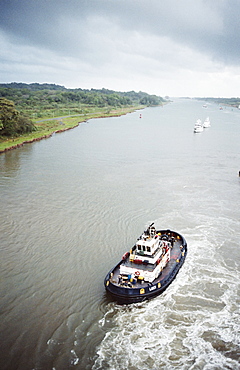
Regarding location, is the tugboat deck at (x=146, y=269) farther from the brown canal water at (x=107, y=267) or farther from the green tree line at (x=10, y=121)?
the green tree line at (x=10, y=121)

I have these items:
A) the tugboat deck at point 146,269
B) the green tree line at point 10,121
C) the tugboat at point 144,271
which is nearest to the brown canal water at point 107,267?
the tugboat at point 144,271

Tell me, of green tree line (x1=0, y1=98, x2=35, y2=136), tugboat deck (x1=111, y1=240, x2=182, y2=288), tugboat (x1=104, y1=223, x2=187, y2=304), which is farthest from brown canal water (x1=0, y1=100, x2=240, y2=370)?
green tree line (x1=0, y1=98, x2=35, y2=136)

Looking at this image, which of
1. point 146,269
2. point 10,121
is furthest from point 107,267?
point 10,121

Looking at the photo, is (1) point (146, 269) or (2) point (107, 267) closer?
(1) point (146, 269)

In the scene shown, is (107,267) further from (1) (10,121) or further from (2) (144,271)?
(1) (10,121)

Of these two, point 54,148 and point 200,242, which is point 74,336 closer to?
point 200,242

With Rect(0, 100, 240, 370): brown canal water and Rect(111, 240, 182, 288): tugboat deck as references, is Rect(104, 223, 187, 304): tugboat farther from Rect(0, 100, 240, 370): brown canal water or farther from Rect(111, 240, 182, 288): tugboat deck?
Rect(0, 100, 240, 370): brown canal water

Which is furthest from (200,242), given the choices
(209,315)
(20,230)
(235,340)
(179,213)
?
(20,230)
